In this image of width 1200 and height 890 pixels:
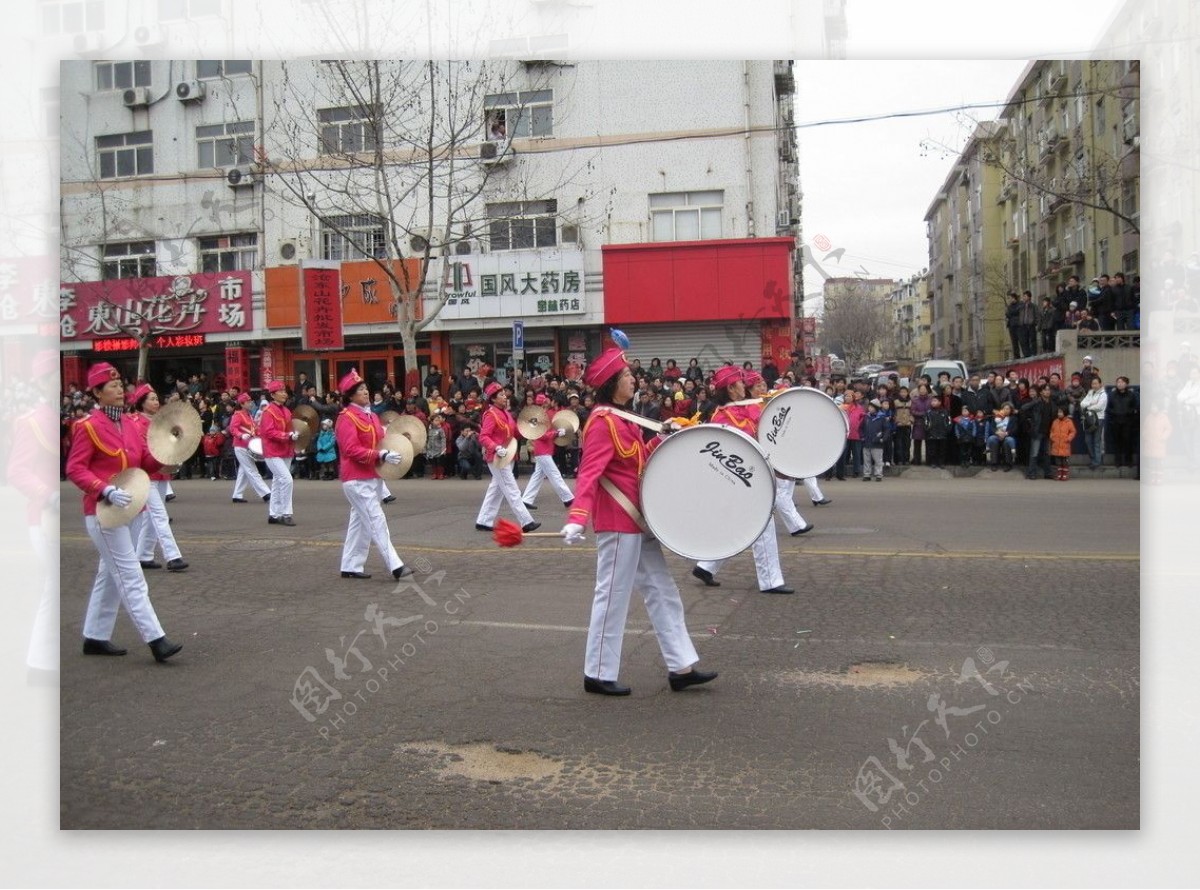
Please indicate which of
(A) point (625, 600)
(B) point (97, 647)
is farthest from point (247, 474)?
(A) point (625, 600)

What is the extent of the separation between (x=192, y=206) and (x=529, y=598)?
13.3 feet

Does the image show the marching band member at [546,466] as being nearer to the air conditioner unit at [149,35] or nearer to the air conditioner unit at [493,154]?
the air conditioner unit at [493,154]

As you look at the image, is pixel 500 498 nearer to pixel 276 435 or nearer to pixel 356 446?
pixel 276 435

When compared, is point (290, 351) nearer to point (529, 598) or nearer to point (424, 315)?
point (424, 315)

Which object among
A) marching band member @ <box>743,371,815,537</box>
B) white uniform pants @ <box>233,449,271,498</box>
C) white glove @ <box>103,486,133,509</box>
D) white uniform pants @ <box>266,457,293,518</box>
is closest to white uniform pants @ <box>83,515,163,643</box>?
white glove @ <box>103,486,133,509</box>

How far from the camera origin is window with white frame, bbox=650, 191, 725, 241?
19.5 metres

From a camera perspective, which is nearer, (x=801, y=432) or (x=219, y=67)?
(x=219, y=67)

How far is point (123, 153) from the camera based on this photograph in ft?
23.2

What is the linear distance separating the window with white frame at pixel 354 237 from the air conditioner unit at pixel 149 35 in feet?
24.2

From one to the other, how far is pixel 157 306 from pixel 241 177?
2.25 meters

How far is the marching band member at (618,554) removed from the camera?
234 inches

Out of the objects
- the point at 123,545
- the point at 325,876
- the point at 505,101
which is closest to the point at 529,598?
the point at 123,545

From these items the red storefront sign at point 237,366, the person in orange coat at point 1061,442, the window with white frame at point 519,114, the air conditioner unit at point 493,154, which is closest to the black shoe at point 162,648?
the red storefront sign at point 237,366

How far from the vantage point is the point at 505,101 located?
13109 mm
